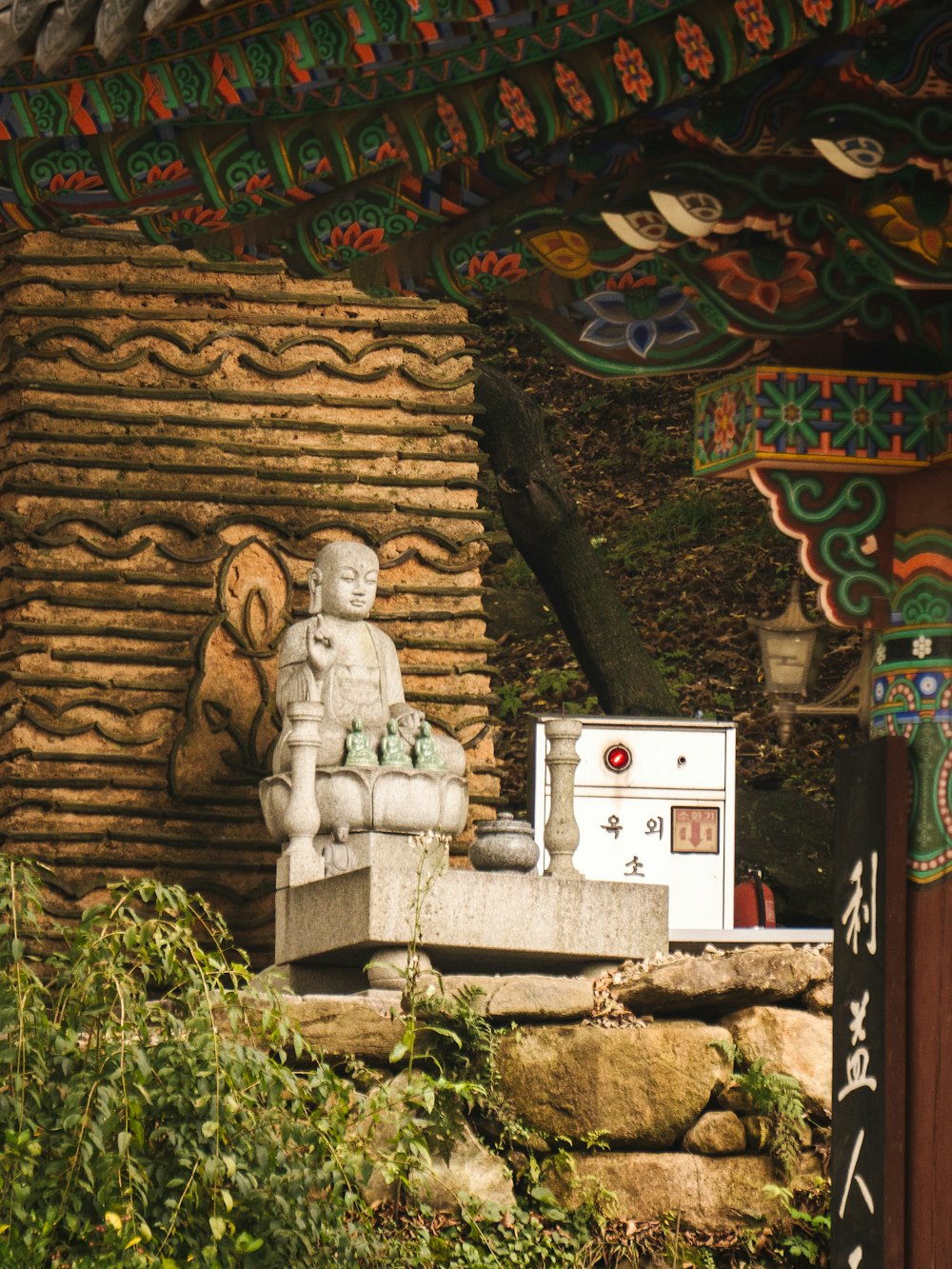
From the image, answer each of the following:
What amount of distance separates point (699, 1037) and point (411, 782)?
2049 mm

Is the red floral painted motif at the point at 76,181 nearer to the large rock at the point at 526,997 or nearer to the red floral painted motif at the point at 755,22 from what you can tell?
the red floral painted motif at the point at 755,22

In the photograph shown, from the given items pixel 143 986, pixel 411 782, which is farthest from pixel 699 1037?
pixel 143 986

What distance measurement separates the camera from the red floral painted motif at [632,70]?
455cm

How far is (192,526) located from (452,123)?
751cm

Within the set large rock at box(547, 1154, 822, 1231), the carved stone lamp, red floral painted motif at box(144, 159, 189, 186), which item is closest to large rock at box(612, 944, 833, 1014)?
large rock at box(547, 1154, 822, 1231)

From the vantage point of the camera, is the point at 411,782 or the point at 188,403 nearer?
the point at 411,782

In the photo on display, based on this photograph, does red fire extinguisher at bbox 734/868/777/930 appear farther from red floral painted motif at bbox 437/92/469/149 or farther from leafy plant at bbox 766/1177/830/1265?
red floral painted motif at bbox 437/92/469/149

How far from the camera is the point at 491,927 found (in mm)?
9820

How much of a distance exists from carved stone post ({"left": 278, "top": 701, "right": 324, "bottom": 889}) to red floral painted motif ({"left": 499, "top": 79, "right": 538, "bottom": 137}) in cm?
589

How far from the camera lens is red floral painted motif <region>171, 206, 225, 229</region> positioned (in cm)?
570

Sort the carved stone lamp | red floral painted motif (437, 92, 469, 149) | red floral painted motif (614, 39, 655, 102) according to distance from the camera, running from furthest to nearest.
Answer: the carved stone lamp
red floral painted motif (437, 92, 469, 149)
red floral painted motif (614, 39, 655, 102)

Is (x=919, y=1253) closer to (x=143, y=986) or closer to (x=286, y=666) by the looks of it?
(x=143, y=986)

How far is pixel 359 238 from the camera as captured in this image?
550 cm

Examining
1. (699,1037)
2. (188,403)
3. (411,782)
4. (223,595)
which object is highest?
(188,403)
